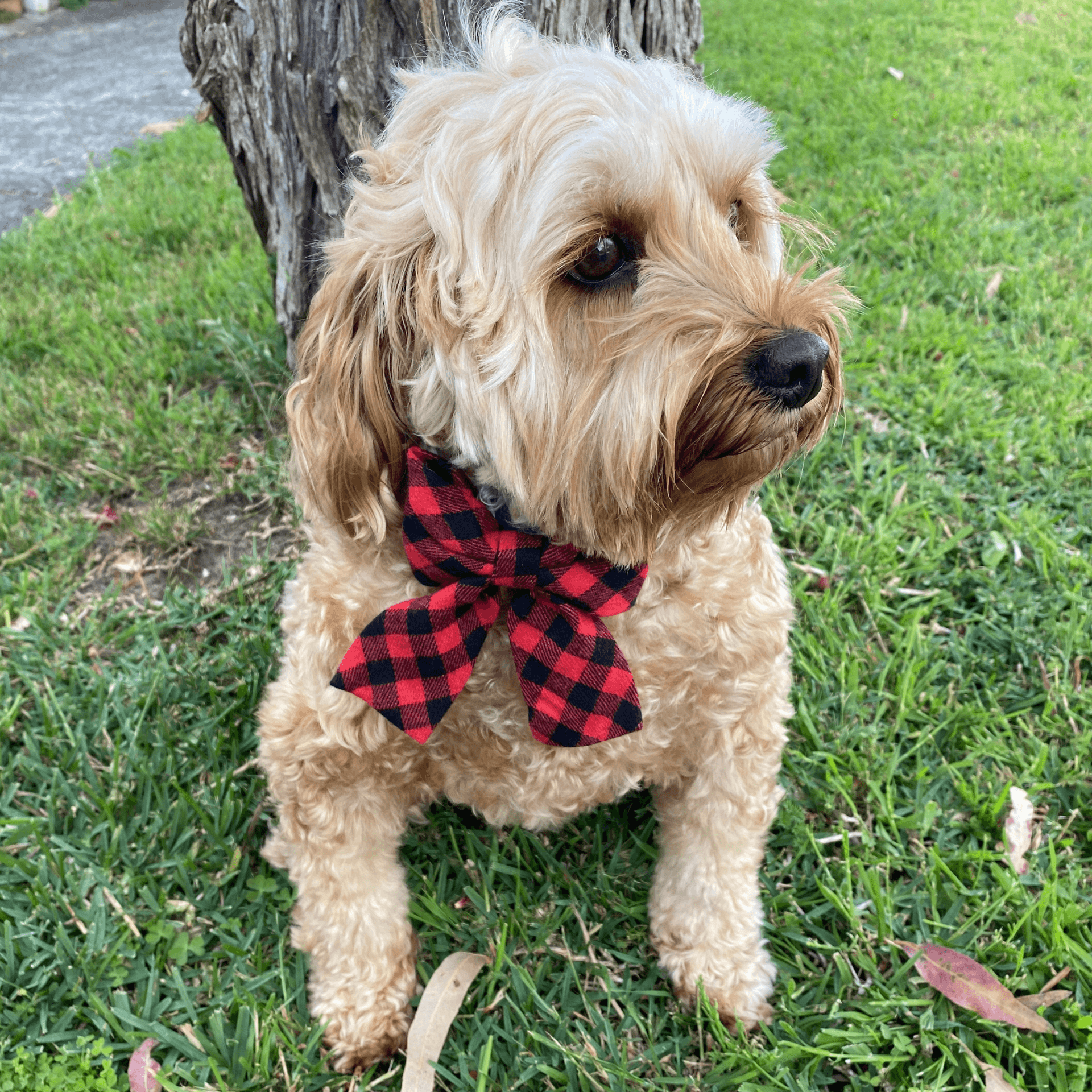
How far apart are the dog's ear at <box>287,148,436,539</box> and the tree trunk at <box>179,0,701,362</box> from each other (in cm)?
86

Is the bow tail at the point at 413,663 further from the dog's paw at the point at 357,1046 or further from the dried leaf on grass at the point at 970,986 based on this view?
the dried leaf on grass at the point at 970,986

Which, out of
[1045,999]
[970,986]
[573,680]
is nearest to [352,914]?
[573,680]

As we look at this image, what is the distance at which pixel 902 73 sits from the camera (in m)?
7.21

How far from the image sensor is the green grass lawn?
6.70 feet

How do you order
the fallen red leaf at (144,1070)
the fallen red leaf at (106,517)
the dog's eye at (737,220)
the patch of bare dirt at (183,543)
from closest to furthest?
the dog's eye at (737,220)
the fallen red leaf at (144,1070)
the patch of bare dirt at (183,543)
the fallen red leaf at (106,517)

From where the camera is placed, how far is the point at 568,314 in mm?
1650

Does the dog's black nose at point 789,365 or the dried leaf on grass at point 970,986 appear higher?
the dog's black nose at point 789,365

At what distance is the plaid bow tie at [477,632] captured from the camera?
1.77 meters

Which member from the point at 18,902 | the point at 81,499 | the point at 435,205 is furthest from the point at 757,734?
the point at 81,499

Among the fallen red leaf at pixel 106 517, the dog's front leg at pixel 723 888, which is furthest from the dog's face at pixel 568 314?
the fallen red leaf at pixel 106 517

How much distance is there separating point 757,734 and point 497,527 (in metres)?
0.85

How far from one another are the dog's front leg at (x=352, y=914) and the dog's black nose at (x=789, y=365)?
126 centimetres

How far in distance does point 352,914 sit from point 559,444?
1330mm

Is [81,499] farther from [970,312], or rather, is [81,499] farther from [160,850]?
[970,312]
